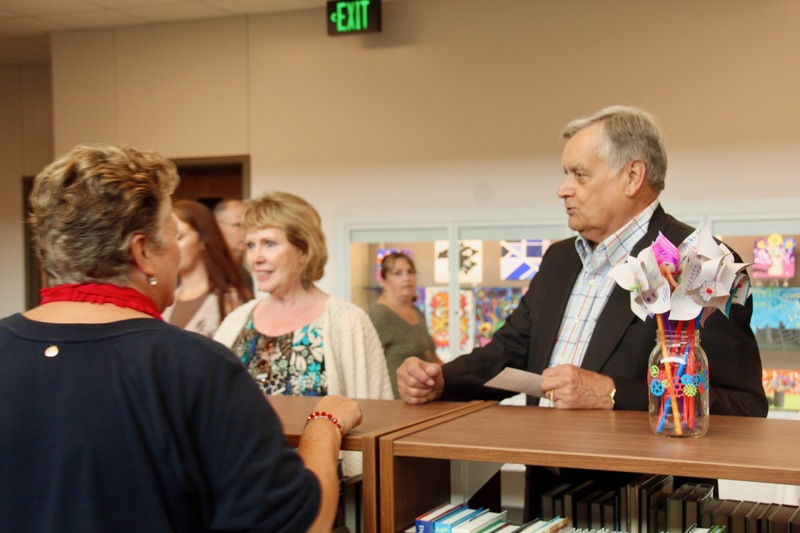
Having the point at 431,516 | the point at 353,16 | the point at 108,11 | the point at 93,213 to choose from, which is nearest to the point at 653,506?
the point at 431,516

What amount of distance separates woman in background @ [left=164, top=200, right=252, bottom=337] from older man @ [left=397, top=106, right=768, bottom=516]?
175cm

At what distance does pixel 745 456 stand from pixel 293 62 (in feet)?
17.2

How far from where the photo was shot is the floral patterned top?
2.89 meters

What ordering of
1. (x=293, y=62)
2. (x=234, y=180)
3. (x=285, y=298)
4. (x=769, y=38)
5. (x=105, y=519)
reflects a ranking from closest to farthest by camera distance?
1. (x=105, y=519)
2. (x=285, y=298)
3. (x=769, y=38)
4. (x=293, y=62)
5. (x=234, y=180)

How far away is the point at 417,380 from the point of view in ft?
7.07

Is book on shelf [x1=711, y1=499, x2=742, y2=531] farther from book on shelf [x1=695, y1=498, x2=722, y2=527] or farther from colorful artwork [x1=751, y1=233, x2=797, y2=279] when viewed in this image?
colorful artwork [x1=751, y1=233, x2=797, y2=279]

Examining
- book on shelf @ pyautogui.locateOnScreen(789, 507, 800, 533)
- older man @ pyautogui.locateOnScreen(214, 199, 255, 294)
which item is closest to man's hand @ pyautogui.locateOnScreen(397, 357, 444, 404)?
book on shelf @ pyautogui.locateOnScreen(789, 507, 800, 533)

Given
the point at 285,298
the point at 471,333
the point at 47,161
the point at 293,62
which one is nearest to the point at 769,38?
the point at 471,333

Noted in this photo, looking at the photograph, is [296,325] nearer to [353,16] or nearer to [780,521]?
[780,521]

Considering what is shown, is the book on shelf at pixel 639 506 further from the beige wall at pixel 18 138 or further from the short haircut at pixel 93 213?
the beige wall at pixel 18 138

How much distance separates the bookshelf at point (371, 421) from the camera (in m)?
1.67

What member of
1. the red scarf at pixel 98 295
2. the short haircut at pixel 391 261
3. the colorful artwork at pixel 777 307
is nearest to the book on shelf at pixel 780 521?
the red scarf at pixel 98 295

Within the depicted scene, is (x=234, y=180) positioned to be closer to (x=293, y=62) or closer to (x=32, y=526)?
(x=293, y=62)

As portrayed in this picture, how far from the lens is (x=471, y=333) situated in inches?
230
